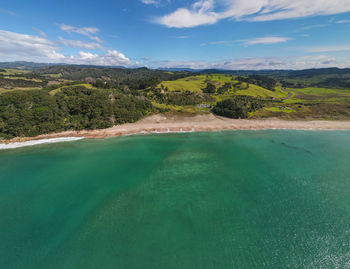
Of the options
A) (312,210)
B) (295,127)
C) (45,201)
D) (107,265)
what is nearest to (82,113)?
(45,201)

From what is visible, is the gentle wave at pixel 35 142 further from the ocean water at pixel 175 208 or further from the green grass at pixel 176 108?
the green grass at pixel 176 108

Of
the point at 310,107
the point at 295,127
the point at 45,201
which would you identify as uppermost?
the point at 310,107

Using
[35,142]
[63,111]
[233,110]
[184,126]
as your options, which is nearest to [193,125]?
[184,126]

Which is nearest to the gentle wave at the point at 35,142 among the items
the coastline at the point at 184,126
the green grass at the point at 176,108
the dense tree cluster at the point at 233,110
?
the coastline at the point at 184,126

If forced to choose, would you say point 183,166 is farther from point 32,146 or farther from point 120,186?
point 32,146

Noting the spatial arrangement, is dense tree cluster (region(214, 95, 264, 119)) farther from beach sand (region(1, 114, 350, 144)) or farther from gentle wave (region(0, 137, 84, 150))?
gentle wave (region(0, 137, 84, 150))
